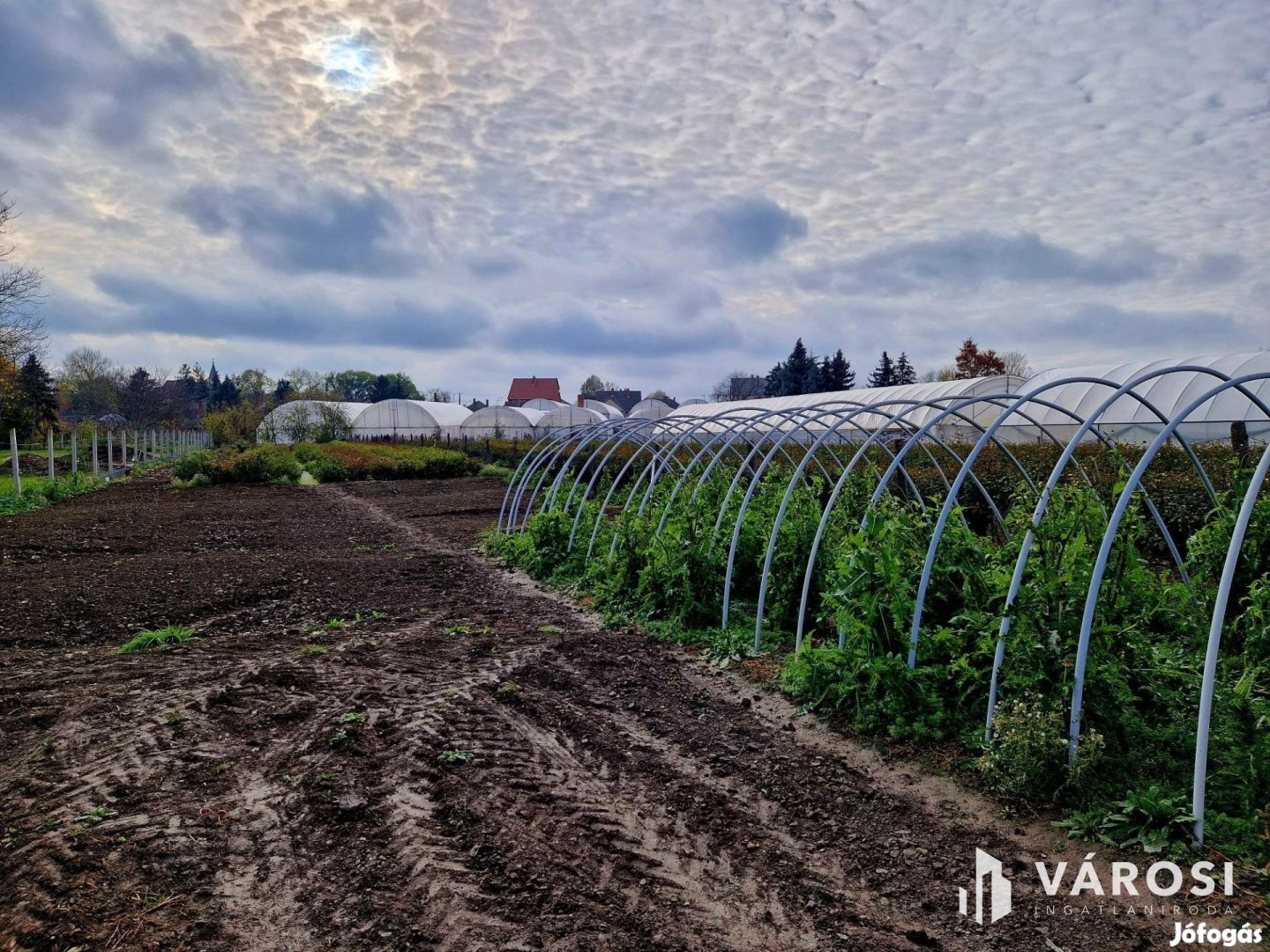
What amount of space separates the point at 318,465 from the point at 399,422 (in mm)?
17152

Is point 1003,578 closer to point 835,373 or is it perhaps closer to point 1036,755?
point 1036,755

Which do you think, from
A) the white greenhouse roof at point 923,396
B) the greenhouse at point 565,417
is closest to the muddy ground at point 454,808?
the white greenhouse roof at point 923,396

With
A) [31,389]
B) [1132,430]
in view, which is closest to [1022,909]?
[1132,430]

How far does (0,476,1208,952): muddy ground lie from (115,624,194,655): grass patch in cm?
18

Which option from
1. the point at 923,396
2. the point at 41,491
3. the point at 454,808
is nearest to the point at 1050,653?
the point at 454,808

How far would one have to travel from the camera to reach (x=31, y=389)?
42.4 m

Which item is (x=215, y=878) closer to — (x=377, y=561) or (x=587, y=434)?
(x=377, y=561)

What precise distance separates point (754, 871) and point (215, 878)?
2.38 meters

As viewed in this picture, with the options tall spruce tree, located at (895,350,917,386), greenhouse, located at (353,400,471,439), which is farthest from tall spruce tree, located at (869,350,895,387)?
greenhouse, located at (353,400,471,439)

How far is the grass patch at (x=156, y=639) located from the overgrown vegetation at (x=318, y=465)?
17988 mm

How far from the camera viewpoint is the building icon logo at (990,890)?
3078 mm

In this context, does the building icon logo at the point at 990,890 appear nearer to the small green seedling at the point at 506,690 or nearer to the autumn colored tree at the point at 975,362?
the small green seedling at the point at 506,690

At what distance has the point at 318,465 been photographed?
89.9 ft

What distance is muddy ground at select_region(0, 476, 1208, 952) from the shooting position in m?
3.03
